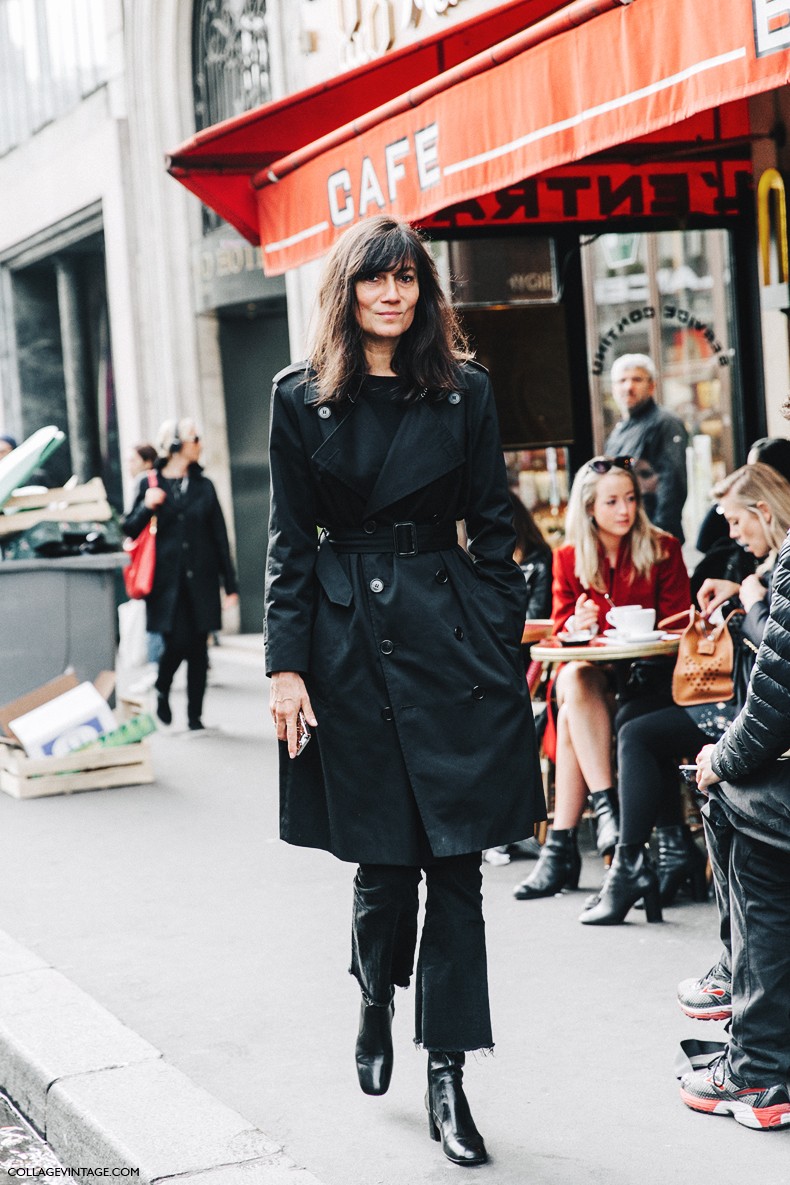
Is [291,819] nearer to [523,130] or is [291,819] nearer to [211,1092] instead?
[211,1092]

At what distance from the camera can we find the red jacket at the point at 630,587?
5539mm

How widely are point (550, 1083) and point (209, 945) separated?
1.63 m

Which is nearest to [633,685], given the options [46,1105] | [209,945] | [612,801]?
[612,801]

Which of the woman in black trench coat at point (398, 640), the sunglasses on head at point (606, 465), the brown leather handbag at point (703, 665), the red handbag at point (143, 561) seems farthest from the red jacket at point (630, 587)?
the red handbag at point (143, 561)

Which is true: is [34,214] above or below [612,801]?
above

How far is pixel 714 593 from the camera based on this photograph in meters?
5.20

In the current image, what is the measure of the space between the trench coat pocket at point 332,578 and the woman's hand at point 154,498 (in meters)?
6.17

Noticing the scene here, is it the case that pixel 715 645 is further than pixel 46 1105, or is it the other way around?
pixel 715 645

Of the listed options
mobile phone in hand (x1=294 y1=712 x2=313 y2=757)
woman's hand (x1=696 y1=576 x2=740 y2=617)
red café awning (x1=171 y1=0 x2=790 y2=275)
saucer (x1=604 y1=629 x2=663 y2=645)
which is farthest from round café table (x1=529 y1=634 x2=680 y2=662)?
mobile phone in hand (x1=294 y1=712 x2=313 y2=757)

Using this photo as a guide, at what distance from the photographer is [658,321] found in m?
9.52

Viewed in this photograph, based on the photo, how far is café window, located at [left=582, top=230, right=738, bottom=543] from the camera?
873 cm

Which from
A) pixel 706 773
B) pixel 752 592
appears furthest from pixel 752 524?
pixel 706 773

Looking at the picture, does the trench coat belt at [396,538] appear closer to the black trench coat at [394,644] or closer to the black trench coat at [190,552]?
the black trench coat at [394,644]

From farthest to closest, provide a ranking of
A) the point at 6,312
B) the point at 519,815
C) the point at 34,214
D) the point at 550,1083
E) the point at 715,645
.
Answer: the point at 6,312 → the point at 34,214 → the point at 715,645 → the point at 550,1083 → the point at 519,815
